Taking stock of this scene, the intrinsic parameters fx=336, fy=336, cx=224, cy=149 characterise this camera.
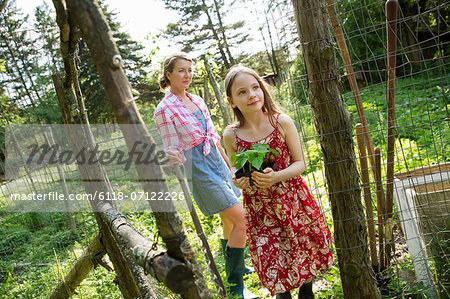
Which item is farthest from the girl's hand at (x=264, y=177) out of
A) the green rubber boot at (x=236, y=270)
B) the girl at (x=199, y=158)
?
the green rubber boot at (x=236, y=270)

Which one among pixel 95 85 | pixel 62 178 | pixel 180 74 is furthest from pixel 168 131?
pixel 95 85

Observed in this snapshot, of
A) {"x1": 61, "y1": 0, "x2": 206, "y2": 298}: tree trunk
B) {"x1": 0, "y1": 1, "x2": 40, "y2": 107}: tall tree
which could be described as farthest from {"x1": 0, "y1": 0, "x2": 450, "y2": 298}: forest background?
{"x1": 61, "y1": 0, "x2": 206, "y2": 298}: tree trunk

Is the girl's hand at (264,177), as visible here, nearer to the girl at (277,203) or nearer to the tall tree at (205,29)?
the girl at (277,203)

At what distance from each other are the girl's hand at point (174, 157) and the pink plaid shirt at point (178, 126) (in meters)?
0.13

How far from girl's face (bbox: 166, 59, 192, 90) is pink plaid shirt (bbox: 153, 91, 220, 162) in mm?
118

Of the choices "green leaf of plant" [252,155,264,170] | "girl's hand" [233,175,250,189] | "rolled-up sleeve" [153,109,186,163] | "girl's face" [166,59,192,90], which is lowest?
"girl's hand" [233,175,250,189]

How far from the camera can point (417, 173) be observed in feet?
10.3

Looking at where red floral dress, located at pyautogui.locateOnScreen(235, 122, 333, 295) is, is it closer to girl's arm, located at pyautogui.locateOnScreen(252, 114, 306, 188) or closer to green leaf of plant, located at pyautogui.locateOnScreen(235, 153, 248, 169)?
girl's arm, located at pyautogui.locateOnScreen(252, 114, 306, 188)

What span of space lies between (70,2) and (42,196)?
5.34 m

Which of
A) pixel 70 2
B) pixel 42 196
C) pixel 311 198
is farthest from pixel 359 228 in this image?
pixel 42 196

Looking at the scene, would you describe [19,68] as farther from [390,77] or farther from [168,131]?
[390,77]

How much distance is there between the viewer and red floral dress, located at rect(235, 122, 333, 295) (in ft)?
6.98

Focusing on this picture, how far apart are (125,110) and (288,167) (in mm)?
1204

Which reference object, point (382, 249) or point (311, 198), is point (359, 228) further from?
point (382, 249)
